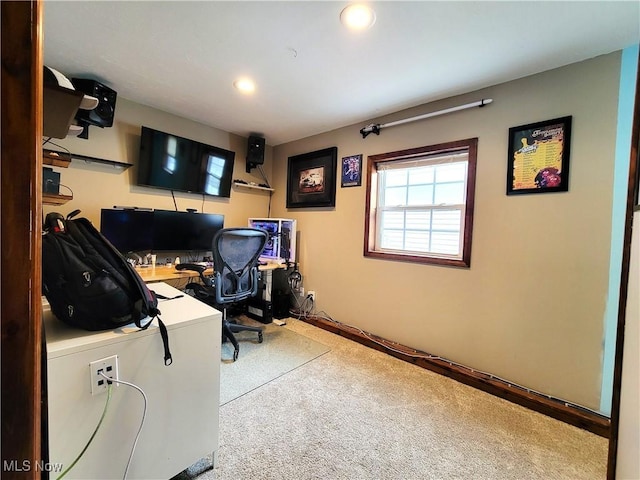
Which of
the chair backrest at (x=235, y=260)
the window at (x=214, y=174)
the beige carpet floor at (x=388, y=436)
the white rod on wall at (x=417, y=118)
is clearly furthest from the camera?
the window at (x=214, y=174)

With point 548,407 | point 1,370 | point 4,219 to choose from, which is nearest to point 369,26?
point 4,219

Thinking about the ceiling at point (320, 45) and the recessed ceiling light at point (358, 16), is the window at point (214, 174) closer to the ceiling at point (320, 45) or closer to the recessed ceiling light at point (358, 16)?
the ceiling at point (320, 45)

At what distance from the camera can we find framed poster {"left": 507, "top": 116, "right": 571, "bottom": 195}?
5.91ft

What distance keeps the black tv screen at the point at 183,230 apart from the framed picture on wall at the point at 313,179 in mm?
1023

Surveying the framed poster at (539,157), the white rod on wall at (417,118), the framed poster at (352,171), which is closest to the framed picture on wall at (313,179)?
the framed poster at (352,171)

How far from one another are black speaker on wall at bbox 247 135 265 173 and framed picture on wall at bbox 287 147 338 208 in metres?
0.41

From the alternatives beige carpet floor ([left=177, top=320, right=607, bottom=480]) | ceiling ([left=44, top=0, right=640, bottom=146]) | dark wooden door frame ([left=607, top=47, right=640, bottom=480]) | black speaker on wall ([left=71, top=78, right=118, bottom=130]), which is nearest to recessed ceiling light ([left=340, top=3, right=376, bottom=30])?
ceiling ([left=44, top=0, right=640, bottom=146])

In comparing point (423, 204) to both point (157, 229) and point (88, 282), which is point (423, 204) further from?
point (157, 229)

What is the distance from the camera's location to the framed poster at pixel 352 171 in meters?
2.93

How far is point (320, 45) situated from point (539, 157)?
5.54 ft

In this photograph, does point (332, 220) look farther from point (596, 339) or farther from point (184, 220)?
point (596, 339)

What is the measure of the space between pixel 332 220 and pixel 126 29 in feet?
7.58

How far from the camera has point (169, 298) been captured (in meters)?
1.42

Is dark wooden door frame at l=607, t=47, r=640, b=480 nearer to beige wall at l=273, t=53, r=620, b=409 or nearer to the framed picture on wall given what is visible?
beige wall at l=273, t=53, r=620, b=409
